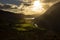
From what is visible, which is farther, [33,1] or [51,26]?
[33,1]

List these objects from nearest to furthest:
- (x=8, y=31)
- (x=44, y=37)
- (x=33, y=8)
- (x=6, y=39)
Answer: (x=6, y=39) < (x=44, y=37) < (x=8, y=31) < (x=33, y=8)

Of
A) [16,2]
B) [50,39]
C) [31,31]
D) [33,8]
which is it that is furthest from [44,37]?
[16,2]

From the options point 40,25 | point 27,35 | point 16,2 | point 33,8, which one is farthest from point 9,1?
point 27,35

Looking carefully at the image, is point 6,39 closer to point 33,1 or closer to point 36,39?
point 36,39

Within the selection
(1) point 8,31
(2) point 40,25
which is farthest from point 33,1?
(1) point 8,31

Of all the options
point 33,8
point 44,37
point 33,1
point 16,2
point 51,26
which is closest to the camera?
point 44,37

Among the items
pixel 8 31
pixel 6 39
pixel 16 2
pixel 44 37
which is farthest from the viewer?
pixel 16 2

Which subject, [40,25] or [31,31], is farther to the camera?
[40,25]

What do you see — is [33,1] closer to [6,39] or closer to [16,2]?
[16,2]

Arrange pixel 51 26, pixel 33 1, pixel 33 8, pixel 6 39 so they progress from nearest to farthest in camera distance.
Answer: pixel 6 39
pixel 51 26
pixel 33 8
pixel 33 1
